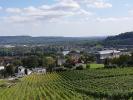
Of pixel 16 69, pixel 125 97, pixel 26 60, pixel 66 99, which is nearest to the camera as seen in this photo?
pixel 125 97

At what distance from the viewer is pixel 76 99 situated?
95.9 ft

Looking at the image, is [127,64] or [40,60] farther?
[40,60]

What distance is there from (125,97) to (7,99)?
1432 centimetres

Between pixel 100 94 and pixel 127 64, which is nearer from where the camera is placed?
pixel 100 94

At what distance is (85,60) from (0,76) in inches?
1232

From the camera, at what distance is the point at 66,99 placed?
31.3 m

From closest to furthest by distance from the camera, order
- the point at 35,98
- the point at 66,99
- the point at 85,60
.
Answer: the point at 66,99 → the point at 35,98 → the point at 85,60

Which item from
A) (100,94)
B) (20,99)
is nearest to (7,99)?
(20,99)

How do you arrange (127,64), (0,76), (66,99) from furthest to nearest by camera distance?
1. (0,76)
2. (127,64)
3. (66,99)

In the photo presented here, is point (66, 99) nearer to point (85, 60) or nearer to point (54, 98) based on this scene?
point (54, 98)

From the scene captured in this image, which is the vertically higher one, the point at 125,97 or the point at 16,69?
the point at 125,97

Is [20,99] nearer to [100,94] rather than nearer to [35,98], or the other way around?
[35,98]

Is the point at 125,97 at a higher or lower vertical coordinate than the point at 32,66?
higher

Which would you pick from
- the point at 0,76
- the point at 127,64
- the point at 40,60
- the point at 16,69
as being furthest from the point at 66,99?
the point at 40,60
